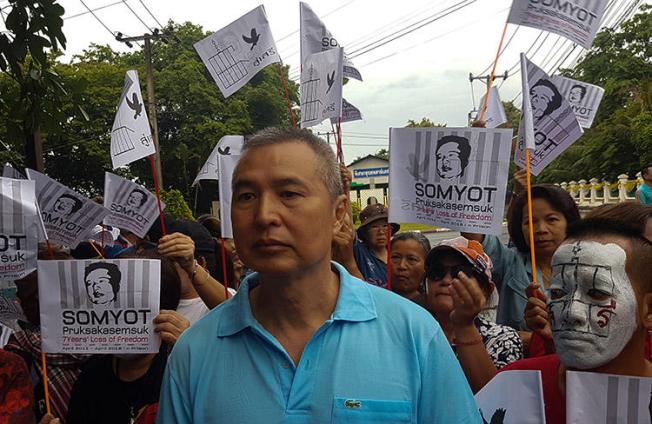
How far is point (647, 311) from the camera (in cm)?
193

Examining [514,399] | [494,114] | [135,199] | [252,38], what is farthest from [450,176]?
[494,114]

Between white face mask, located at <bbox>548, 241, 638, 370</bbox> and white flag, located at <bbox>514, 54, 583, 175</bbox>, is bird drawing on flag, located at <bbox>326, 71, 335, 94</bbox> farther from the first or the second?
white face mask, located at <bbox>548, 241, 638, 370</bbox>

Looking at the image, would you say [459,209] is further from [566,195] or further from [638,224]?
[638,224]

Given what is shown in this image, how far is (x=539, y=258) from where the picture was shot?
11.9 ft

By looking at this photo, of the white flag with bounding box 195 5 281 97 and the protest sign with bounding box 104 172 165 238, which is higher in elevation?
the white flag with bounding box 195 5 281 97

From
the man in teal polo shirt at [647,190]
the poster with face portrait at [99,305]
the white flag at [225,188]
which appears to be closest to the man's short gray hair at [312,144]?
the poster with face portrait at [99,305]

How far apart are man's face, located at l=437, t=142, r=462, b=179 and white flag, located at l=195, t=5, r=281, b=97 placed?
2.89 m

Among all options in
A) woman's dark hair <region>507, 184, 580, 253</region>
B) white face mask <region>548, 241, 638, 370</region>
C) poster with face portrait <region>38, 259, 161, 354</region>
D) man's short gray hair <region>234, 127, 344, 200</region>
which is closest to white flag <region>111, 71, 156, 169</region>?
poster with face portrait <region>38, 259, 161, 354</region>

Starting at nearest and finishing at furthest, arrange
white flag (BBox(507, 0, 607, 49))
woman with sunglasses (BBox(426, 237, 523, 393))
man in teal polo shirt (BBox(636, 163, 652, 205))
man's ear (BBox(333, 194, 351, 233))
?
1. man's ear (BBox(333, 194, 351, 233))
2. woman with sunglasses (BBox(426, 237, 523, 393))
3. white flag (BBox(507, 0, 607, 49))
4. man in teal polo shirt (BBox(636, 163, 652, 205))

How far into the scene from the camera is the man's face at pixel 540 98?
438 cm

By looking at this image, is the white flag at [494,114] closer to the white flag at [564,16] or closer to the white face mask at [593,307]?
the white flag at [564,16]

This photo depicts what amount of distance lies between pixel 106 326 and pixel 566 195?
97.1 inches

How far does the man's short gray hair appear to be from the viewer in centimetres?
173

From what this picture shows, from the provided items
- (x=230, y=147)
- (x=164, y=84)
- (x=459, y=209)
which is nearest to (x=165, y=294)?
(x=459, y=209)
